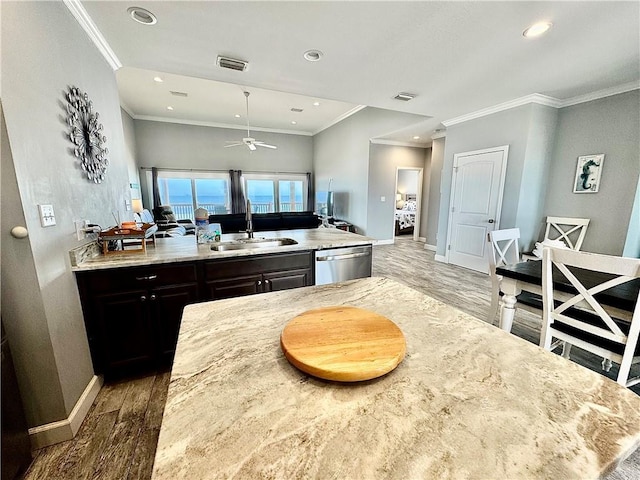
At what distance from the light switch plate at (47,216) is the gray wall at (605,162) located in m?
5.49

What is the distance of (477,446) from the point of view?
50cm

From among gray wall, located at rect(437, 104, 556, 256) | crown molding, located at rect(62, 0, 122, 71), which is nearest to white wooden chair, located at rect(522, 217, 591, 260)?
gray wall, located at rect(437, 104, 556, 256)

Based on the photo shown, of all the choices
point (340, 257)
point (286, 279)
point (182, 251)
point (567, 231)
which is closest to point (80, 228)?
point (182, 251)

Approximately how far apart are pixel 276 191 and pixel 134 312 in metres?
7.14

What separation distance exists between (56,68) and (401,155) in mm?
6400

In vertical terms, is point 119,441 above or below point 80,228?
below

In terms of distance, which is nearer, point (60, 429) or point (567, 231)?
point (60, 429)

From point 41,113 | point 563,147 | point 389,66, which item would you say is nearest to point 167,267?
point 41,113

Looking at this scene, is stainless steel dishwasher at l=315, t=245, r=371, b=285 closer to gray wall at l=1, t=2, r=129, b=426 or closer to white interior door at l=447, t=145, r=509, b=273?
gray wall at l=1, t=2, r=129, b=426

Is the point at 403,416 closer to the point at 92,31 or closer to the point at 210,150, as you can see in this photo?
the point at 92,31

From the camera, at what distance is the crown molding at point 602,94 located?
3.06 metres

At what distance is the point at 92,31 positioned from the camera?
2.15 metres

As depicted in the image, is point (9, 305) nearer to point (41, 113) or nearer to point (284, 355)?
point (41, 113)

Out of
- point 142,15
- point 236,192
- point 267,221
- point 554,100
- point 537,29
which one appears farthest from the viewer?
point 236,192
